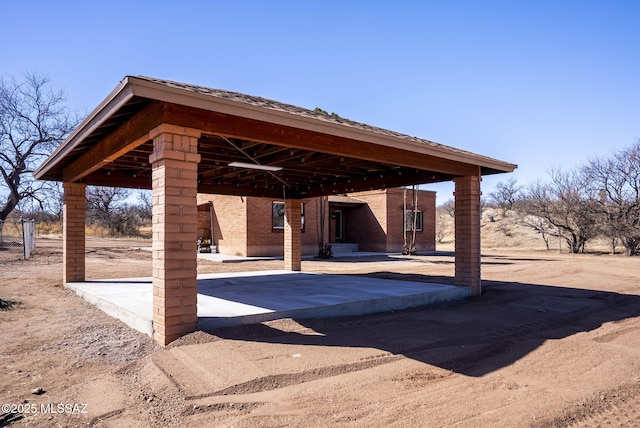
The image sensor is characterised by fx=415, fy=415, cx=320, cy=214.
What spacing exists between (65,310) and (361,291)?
5609 mm

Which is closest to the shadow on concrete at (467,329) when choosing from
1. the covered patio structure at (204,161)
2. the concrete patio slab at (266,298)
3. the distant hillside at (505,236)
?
the concrete patio slab at (266,298)

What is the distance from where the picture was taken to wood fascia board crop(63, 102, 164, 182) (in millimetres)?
5245

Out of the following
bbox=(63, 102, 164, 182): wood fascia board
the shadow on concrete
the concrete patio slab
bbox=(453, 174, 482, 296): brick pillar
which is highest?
bbox=(63, 102, 164, 182): wood fascia board

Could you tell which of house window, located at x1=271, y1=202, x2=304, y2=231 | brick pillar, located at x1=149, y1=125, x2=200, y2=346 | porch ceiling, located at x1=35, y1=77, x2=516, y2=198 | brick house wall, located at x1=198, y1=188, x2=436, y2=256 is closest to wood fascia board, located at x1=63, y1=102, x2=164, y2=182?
porch ceiling, located at x1=35, y1=77, x2=516, y2=198

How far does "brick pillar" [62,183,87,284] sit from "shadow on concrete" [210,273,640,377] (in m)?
6.62

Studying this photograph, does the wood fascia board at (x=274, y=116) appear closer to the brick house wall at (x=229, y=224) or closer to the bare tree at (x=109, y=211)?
the brick house wall at (x=229, y=224)

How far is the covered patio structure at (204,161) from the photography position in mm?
5078

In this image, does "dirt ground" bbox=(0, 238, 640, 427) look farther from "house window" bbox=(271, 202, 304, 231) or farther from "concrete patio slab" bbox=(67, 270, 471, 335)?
"house window" bbox=(271, 202, 304, 231)

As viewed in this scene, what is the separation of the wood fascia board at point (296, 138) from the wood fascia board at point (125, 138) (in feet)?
1.27

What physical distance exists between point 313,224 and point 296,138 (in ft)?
57.1

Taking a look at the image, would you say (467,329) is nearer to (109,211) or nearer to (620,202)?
(620,202)

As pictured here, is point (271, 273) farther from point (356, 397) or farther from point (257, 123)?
point (356, 397)

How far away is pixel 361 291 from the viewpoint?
8.66 metres

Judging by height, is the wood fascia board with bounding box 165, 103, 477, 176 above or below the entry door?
above
